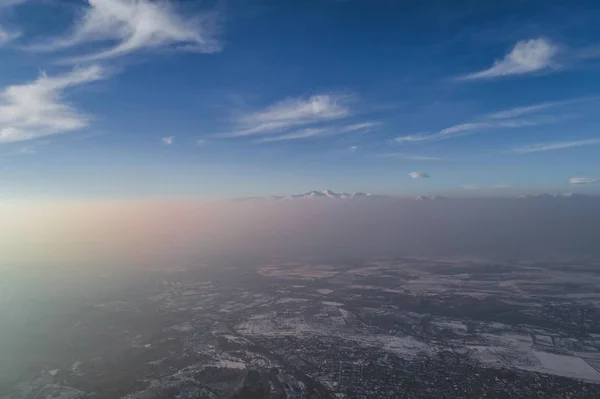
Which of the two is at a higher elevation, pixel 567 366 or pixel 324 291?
pixel 567 366

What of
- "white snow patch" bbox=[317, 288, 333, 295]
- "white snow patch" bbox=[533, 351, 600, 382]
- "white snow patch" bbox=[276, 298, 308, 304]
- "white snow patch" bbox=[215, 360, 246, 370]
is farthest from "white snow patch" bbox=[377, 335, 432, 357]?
"white snow patch" bbox=[317, 288, 333, 295]

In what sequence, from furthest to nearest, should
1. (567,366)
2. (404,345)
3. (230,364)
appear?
1. (404,345)
2. (230,364)
3. (567,366)

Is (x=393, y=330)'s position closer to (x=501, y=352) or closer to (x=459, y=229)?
(x=501, y=352)

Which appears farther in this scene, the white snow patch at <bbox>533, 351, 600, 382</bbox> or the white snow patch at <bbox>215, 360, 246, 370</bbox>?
the white snow patch at <bbox>215, 360, 246, 370</bbox>

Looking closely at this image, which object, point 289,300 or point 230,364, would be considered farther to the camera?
point 289,300

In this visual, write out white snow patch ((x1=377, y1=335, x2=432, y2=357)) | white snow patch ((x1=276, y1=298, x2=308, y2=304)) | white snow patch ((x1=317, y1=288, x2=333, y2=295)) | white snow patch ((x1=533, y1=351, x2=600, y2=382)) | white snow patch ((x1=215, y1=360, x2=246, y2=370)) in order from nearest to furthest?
white snow patch ((x1=533, y1=351, x2=600, y2=382))
white snow patch ((x1=215, y1=360, x2=246, y2=370))
white snow patch ((x1=377, y1=335, x2=432, y2=357))
white snow patch ((x1=276, y1=298, x2=308, y2=304))
white snow patch ((x1=317, y1=288, x2=333, y2=295))

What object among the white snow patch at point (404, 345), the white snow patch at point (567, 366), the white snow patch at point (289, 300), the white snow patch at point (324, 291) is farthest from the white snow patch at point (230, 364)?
the white snow patch at point (324, 291)

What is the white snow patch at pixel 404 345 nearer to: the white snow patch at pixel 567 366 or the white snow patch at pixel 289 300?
the white snow patch at pixel 567 366

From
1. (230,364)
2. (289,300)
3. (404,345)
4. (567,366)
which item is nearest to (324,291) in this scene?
(289,300)

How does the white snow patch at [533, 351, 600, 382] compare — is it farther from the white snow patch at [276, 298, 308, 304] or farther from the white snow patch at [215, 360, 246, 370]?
the white snow patch at [276, 298, 308, 304]

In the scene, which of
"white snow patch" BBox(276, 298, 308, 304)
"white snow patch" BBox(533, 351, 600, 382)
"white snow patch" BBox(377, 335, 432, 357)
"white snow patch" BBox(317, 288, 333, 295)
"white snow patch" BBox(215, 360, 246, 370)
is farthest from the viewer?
"white snow patch" BBox(317, 288, 333, 295)

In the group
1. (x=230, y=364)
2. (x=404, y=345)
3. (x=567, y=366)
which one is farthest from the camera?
(x=404, y=345)

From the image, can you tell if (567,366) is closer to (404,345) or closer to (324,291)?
(404,345)
